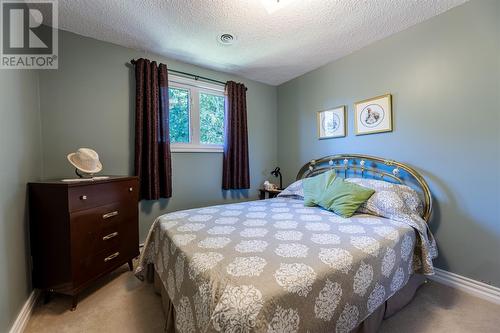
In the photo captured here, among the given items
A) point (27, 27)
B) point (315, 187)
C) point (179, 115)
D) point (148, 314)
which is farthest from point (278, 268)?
point (27, 27)

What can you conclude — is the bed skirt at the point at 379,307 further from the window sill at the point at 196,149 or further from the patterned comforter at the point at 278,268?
the window sill at the point at 196,149

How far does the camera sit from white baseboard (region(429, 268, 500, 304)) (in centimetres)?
168

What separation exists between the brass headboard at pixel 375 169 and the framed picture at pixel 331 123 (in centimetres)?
30

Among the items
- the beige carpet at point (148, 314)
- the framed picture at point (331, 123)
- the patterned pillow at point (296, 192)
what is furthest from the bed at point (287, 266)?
the framed picture at point (331, 123)

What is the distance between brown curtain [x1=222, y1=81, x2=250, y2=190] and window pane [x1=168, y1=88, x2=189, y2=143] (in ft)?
1.85

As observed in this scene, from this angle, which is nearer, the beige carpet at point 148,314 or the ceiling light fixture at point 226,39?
the beige carpet at point 148,314

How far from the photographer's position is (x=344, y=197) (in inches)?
77.7

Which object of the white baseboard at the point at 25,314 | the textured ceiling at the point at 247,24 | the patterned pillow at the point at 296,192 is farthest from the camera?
the patterned pillow at the point at 296,192

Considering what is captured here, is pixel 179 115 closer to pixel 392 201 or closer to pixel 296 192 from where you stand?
pixel 296 192

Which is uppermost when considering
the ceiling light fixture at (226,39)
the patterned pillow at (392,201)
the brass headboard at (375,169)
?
the ceiling light fixture at (226,39)

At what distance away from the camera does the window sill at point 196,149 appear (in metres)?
2.81

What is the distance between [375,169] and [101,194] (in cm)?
275

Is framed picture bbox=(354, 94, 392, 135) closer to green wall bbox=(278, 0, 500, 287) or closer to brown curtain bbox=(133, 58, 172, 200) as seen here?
green wall bbox=(278, 0, 500, 287)

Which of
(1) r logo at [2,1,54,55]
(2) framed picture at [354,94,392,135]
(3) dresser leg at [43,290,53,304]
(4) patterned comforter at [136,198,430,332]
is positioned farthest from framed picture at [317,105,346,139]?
(3) dresser leg at [43,290,53,304]
